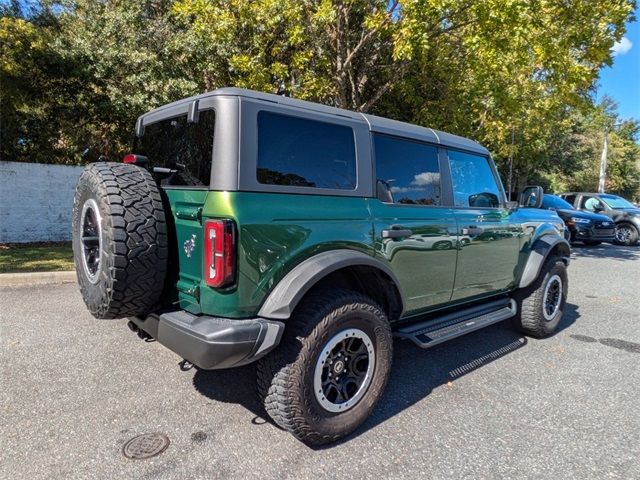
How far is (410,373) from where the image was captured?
373 centimetres

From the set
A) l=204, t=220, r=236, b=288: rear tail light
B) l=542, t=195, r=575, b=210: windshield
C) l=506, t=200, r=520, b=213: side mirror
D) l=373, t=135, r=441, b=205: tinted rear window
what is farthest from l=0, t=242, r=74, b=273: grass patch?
l=542, t=195, r=575, b=210: windshield

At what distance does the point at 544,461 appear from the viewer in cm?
257

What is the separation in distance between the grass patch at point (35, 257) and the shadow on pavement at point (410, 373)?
4628 mm

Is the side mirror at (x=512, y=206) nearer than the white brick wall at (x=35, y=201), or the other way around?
the side mirror at (x=512, y=206)

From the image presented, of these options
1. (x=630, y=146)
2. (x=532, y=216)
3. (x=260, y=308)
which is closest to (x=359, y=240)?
(x=260, y=308)

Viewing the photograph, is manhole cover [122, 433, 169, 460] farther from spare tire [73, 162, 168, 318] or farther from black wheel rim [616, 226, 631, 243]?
black wheel rim [616, 226, 631, 243]

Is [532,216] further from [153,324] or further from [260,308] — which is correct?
[153,324]

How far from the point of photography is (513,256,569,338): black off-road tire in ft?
15.0

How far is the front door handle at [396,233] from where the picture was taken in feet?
9.96

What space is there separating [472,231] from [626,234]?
14106 mm

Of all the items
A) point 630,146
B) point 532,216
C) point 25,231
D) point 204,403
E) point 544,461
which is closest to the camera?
point 544,461

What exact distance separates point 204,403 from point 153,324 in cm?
81

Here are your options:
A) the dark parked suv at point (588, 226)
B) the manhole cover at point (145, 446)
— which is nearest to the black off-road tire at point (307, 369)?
the manhole cover at point (145, 446)

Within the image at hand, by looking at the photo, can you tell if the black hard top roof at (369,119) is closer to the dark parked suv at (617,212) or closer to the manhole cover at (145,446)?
the manhole cover at (145,446)
